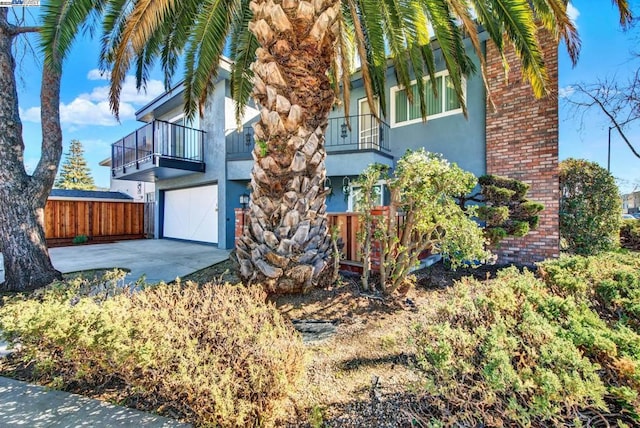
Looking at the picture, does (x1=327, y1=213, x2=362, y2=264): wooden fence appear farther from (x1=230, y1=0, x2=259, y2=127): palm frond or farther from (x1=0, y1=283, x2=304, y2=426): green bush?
(x1=230, y1=0, x2=259, y2=127): palm frond

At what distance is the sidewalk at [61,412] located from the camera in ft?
7.58

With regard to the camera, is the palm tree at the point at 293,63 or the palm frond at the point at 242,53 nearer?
the palm tree at the point at 293,63

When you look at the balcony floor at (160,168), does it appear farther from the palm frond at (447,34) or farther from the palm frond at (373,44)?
the palm frond at (447,34)

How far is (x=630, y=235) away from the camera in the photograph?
9984mm

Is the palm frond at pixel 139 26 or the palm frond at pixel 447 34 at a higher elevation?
the palm frond at pixel 447 34

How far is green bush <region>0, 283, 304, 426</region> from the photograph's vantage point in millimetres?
2145

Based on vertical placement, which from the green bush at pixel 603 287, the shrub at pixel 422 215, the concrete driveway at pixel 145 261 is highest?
the shrub at pixel 422 215

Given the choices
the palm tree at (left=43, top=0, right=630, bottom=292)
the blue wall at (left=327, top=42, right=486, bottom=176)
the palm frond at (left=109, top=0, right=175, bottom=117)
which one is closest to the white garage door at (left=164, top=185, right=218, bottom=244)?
the blue wall at (left=327, top=42, right=486, bottom=176)

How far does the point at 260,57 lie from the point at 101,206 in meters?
15.2

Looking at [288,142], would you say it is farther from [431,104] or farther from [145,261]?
[431,104]

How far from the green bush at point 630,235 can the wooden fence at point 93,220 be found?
21.7 m

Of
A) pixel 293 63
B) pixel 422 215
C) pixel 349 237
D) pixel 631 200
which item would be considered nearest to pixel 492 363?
pixel 422 215

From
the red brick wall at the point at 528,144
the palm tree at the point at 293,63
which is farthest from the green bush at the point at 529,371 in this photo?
the red brick wall at the point at 528,144

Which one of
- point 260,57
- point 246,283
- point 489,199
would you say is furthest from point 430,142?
point 246,283
